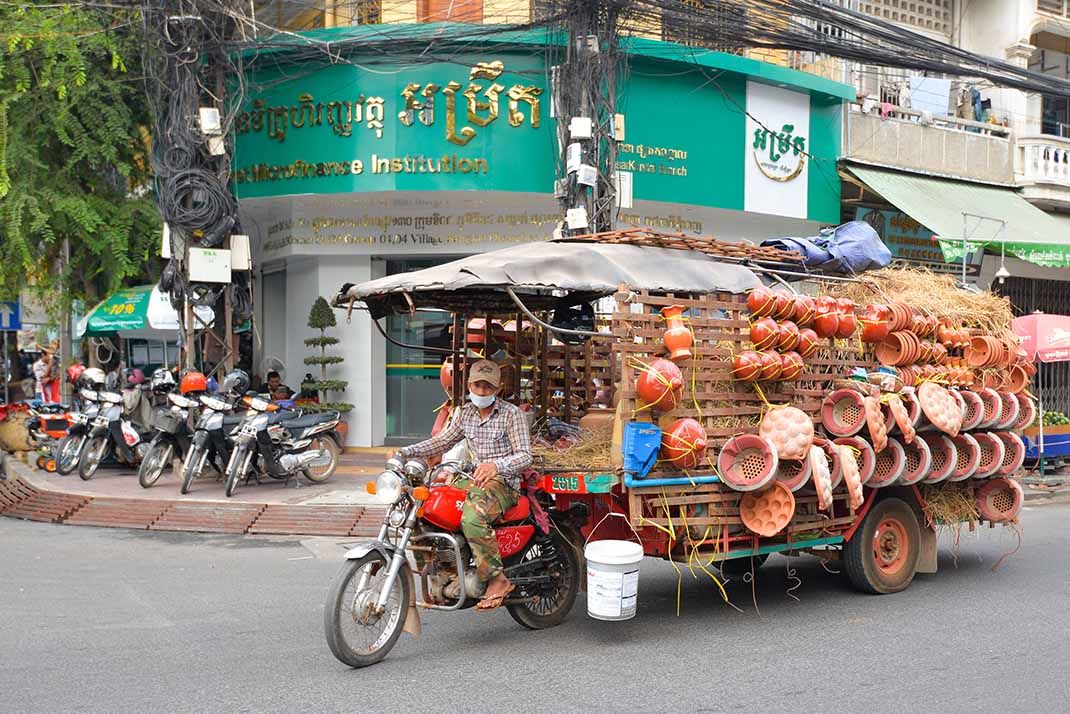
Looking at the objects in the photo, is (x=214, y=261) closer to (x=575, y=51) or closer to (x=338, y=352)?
(x=338, y=352)

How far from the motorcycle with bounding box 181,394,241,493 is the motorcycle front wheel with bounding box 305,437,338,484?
1.00m

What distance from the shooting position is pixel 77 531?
10.0m

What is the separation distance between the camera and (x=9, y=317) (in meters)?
16.6

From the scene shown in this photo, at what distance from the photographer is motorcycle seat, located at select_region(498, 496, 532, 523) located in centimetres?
584

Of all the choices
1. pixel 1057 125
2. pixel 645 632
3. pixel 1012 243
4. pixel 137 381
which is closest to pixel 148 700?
pixel 645 632

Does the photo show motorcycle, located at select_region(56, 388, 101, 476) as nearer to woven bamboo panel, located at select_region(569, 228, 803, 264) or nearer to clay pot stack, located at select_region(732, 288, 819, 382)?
woven bamboo panel, located at select_region(569, 228, 803, 264)

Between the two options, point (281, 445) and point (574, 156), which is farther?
point (574, 156)

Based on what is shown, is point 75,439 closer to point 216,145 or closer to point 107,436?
point 107,436

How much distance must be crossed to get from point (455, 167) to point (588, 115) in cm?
190

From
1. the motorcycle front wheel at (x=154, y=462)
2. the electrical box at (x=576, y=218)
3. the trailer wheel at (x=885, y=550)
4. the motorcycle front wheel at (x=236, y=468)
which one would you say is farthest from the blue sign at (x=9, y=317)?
the trailer wheel at (x=885, y=550)

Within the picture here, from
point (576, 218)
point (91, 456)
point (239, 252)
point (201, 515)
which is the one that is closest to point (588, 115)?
point (576, 218)

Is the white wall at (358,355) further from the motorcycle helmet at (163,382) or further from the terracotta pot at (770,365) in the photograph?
the terracotta pot at (770,365)

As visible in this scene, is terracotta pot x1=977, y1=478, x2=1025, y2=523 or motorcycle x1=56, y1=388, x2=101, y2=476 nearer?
terracotta pot x1=977, y1=478, x2=1025, y2=523

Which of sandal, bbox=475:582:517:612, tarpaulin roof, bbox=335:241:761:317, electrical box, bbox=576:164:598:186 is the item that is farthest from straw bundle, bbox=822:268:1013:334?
electrical box, bbox=576:164:598:186
